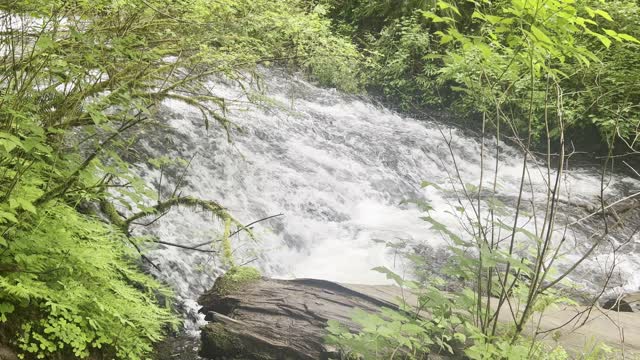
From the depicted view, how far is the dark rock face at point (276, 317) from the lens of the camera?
3.13 meters

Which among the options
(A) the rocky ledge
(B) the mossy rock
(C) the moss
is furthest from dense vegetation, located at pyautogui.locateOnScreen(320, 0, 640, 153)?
(B) the mossy rock

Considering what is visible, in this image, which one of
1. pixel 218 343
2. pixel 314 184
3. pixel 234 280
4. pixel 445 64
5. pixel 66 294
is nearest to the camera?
pixel 66 294

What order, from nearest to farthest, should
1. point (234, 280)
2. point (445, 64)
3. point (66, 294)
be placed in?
point (66, 294) → point (234, 280) → point (445, 64)

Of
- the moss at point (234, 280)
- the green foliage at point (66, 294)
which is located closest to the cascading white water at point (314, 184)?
the moss at point (234, 280)

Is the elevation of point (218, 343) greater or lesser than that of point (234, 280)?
lesser

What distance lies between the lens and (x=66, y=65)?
2.77m

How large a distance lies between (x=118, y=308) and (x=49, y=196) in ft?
2.23

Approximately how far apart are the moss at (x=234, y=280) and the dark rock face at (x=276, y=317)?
0.04 metres

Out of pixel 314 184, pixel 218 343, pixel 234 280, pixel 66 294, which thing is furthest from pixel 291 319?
pixel 314 184

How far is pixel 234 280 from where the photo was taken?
152 inches

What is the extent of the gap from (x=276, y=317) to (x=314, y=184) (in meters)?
3.76

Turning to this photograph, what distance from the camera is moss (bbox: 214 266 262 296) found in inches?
149

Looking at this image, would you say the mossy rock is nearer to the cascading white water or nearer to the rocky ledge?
the rocky ledge

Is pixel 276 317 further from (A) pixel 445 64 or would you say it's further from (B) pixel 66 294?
(A) pixel 445 64
